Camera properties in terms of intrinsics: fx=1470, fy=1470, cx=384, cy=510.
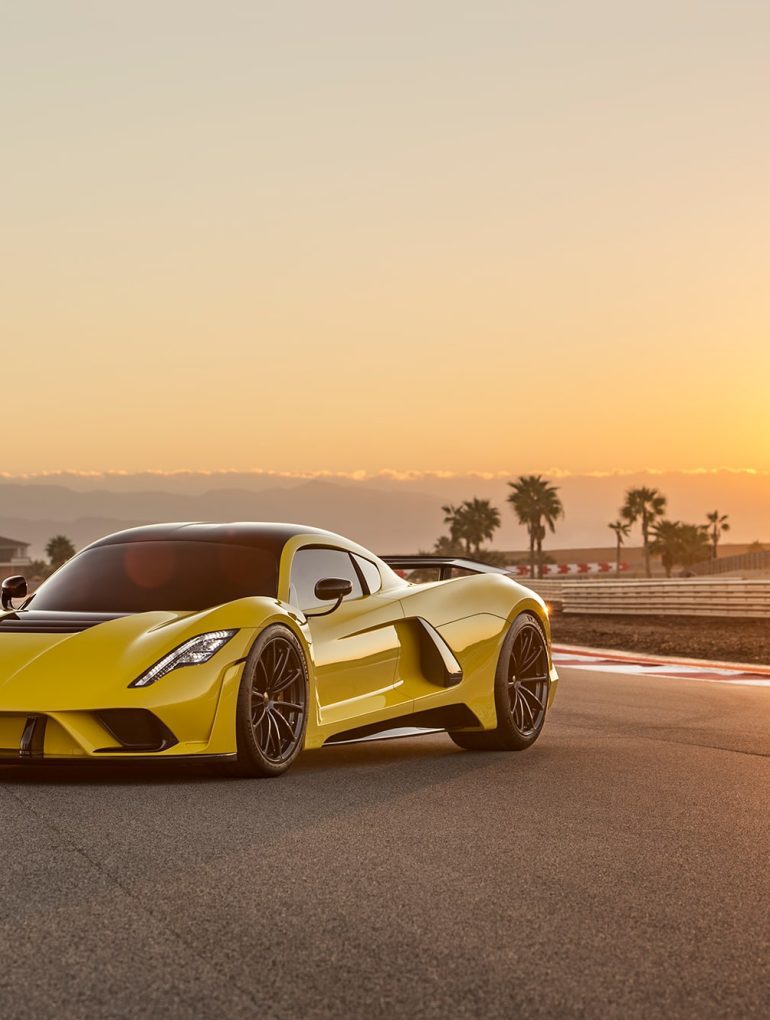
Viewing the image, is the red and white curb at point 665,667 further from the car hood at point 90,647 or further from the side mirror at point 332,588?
the car hood at point 90,647

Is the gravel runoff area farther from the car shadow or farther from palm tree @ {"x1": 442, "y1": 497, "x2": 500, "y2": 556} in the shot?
palm tree @ {"x1": 442, "y1": 497, "x2": 500, "y2": 556}

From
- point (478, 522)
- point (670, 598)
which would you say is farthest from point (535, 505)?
point (670, 598)

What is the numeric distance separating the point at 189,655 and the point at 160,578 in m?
1.16

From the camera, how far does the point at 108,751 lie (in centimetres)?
689

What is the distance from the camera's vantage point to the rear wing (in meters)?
9.45

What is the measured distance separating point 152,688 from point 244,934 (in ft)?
9.30

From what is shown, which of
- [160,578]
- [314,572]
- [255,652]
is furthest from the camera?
[314,572]

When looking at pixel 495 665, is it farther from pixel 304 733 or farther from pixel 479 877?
pixel 479 877

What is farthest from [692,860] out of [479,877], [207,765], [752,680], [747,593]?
[747,593]

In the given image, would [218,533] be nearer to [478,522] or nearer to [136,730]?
[136,730]

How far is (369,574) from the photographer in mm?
8703

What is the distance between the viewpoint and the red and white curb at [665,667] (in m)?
15.7

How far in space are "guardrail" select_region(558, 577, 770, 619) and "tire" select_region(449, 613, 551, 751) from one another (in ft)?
56.4

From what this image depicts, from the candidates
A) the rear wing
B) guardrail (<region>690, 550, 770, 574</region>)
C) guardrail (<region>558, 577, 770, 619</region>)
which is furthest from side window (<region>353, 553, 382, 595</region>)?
guardrail (<region>690, 550, 770, 574</region>)
